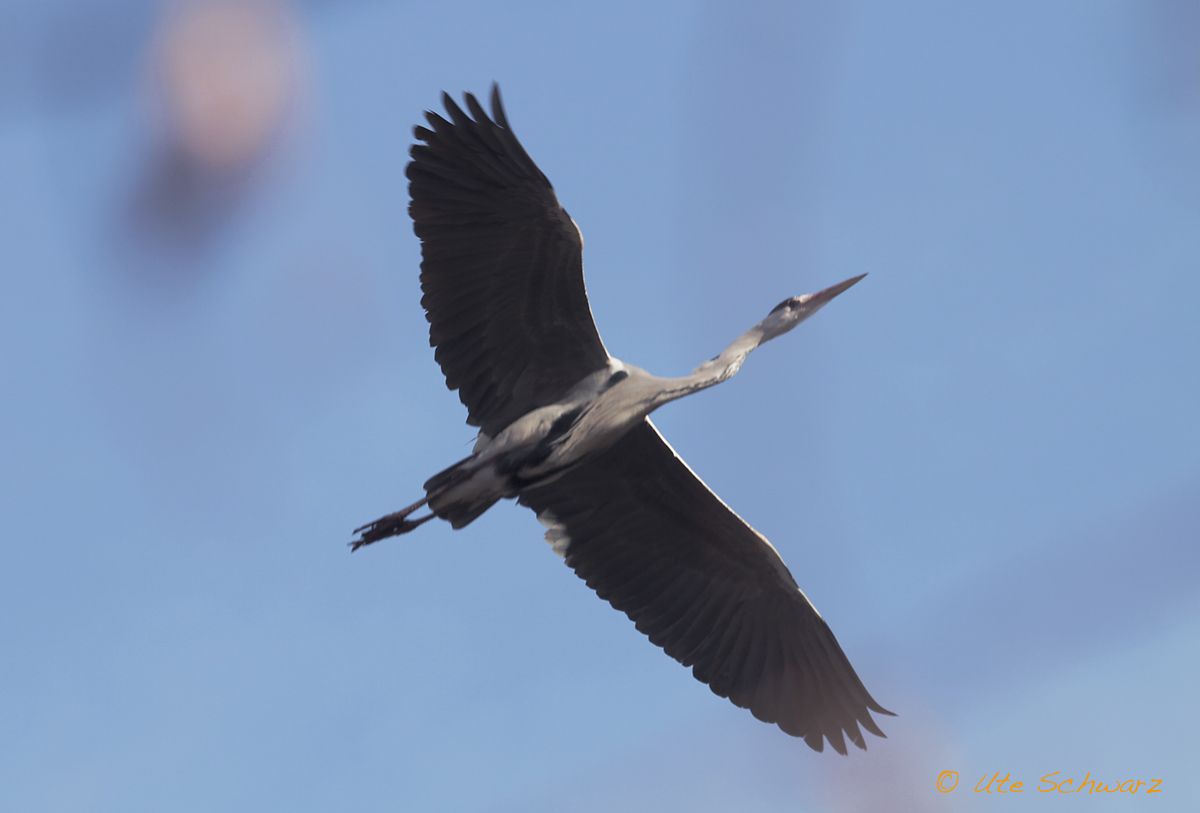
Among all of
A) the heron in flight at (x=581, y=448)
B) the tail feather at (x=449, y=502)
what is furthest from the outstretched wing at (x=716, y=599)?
the tail feather at (x=449, y=502)

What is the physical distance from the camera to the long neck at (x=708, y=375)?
770cm

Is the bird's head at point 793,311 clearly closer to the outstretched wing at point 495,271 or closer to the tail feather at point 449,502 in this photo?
the outstretched wing at point 495,271

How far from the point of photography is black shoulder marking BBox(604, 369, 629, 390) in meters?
8.00

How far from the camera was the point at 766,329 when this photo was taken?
27.0 feet

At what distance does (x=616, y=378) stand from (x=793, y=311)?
4.23 ft

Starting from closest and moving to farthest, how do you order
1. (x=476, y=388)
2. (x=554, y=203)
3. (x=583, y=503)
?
(x=554, y=203)
(x=476, y=388)
(x=583, y=503)

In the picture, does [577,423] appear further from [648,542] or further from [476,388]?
Answer: [648,542]

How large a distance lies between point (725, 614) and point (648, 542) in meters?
0.76

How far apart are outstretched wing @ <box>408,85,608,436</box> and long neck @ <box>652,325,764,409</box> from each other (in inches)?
21.6

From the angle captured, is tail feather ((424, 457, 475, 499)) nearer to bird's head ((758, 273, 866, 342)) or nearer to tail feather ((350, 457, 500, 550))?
tail feather ((350, 457, 500, 550))

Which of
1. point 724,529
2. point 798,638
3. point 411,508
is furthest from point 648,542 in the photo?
point 411,508

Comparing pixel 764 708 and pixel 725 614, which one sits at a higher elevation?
pixel 725 614

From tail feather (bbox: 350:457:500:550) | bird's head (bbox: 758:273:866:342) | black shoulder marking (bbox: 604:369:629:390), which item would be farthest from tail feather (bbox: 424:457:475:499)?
bird's head (bbox: 758:273:866:342)

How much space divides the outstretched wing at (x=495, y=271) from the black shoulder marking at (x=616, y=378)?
0.11 meters
